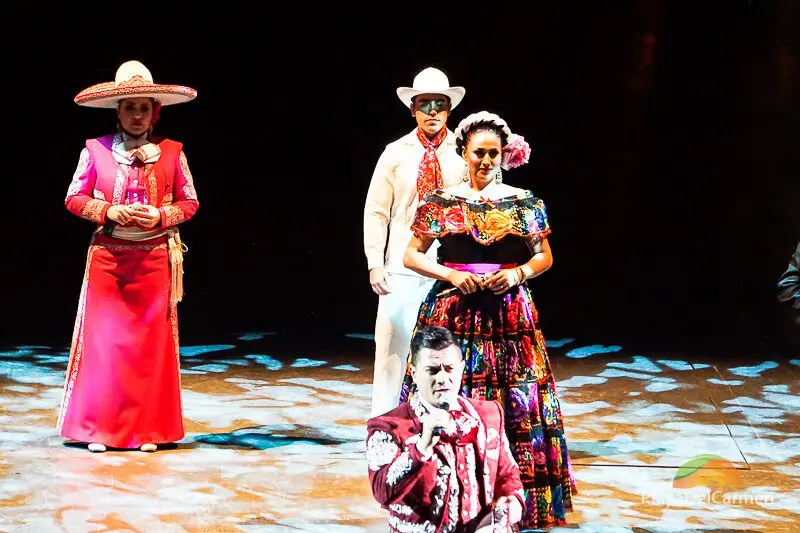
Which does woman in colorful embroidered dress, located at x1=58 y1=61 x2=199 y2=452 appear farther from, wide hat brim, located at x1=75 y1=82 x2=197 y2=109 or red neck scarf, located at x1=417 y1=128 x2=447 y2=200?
red neck scarf, located at x1=417 y1=128 x2=447 y2=200

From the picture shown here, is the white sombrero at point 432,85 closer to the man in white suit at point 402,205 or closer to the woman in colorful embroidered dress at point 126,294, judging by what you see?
the man in white suit at point 402,205

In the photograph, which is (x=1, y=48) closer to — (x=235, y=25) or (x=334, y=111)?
(x=235, y=25)

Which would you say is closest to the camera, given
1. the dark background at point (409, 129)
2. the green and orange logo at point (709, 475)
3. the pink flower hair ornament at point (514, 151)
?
the pink flower hair ornament at point (514, 151)

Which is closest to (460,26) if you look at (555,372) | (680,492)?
(555,372)

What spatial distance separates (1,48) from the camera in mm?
8195

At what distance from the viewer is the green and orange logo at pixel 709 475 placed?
205 inches

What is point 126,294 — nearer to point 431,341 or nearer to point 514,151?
point 514,151

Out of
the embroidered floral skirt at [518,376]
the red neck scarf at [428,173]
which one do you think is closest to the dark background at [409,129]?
the red neck scarf at [428,173]

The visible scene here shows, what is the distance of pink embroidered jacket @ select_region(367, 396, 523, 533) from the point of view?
338cm

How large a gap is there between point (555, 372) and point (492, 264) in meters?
2.98

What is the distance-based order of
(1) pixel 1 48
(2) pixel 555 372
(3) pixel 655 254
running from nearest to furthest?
(2) pixel 555 372
(1) pixel 1 48
(3) pixel 655 254

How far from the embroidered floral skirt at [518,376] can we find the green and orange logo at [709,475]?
31.5 inches

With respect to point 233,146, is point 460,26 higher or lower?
higher

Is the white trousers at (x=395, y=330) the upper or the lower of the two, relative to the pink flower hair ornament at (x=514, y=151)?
lower
